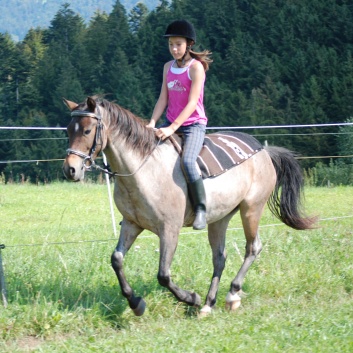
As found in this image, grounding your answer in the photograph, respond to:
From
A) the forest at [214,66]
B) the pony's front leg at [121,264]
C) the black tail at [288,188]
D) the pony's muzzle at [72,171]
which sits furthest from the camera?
the forest at [214,66]

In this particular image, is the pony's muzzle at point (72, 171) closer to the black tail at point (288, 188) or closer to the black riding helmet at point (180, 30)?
the black riding helmet at point (180, 30)

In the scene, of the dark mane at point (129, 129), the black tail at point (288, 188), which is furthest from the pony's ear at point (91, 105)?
the black tail at point (288, 188)

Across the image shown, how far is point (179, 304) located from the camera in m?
7.94

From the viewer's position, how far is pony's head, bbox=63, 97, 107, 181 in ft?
21.9

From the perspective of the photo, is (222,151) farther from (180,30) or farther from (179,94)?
(180,30)

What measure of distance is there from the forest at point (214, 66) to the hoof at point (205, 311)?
1887 inches

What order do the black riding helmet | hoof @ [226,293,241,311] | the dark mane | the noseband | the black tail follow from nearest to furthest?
the noseband < the dark mane < the black riding helmet < hoof @ [226,293,241,311] < the black tail

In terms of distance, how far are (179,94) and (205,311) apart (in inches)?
82.9

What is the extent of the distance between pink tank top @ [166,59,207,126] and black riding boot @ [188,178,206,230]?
65 cm

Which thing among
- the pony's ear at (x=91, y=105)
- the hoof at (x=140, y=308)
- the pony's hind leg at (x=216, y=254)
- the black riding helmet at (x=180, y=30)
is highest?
the black riding helmet at (x=180, y=30)

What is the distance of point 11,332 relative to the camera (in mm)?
6770

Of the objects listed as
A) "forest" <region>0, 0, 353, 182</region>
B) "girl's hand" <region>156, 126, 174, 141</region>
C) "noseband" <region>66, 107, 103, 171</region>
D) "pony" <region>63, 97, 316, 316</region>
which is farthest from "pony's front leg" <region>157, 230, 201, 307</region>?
"forest" <region>0, 0, 353, 182</region>

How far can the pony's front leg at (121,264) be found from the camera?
7.28 meters

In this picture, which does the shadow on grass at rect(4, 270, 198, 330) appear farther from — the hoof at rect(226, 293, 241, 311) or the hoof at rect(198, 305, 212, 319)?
the hoof at rect(226, 293, 241, 311)
